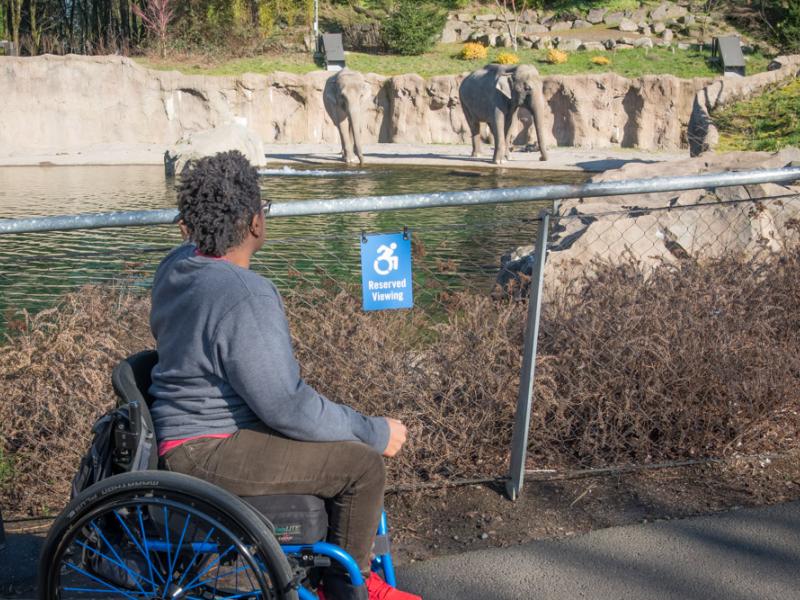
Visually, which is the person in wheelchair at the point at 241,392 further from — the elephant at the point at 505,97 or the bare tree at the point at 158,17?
the bare tree at the point at 158,17

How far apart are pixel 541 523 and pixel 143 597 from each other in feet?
5.88

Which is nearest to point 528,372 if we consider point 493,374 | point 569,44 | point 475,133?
point 493,374

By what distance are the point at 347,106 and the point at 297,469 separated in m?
24.8

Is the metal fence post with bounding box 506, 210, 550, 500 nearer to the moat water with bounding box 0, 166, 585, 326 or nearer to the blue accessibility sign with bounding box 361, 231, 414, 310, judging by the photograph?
the moat water with bounding box 0, 166, 585, 326

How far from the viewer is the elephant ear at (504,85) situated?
25.8 metres

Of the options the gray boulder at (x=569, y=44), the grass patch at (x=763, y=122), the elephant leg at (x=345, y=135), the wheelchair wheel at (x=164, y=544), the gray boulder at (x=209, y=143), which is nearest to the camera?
the wheelchair wheel at (x=164, y=544)

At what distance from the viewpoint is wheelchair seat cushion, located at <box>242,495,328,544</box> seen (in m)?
2.65

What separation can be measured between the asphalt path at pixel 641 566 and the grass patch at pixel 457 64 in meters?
32.7

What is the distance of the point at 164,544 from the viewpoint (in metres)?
2.61

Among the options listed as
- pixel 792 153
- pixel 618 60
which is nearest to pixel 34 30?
pixel 618 60

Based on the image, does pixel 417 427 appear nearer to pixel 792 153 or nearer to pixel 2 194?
pixel 792 153

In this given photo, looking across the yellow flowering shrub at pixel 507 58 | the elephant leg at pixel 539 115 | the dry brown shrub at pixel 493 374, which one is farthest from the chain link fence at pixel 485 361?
the yellow flowering shrub at pixel 507 58

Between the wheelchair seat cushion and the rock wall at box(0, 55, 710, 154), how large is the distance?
29819mm

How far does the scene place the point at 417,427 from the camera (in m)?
4.19
